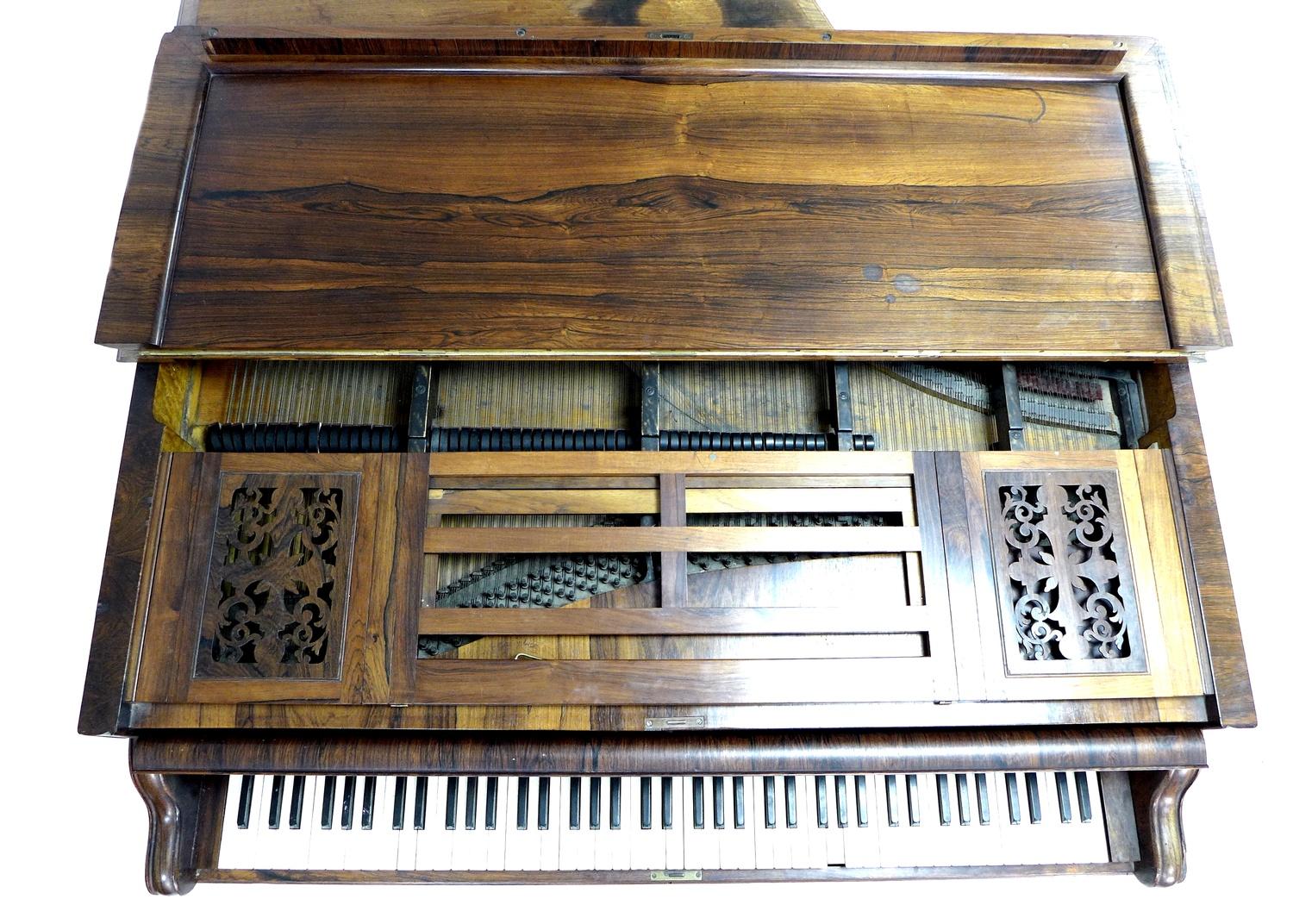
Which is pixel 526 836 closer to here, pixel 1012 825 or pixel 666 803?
pixel 666 803

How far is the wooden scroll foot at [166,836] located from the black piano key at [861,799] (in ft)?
5.56

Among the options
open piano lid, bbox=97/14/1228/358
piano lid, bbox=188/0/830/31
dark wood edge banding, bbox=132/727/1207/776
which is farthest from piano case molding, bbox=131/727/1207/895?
piano lid, bbox=188/0/830/31

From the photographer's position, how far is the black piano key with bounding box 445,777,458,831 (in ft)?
7.22

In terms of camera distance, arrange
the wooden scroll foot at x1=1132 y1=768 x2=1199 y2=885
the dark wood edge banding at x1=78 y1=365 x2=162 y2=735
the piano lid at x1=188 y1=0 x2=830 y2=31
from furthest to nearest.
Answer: the piano lid at x1=188 y1=0 x2=830 y2=31
the wooden scroll foot at x1=1132 y1=768 x2=1199 y2=885
the dark wood edge banding at x1=78 y1=365 x2=162 y2=735

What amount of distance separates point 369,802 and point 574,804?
52cm

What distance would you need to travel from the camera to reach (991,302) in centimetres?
228

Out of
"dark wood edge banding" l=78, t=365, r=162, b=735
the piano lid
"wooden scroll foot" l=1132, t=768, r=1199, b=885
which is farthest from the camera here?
the piano lid

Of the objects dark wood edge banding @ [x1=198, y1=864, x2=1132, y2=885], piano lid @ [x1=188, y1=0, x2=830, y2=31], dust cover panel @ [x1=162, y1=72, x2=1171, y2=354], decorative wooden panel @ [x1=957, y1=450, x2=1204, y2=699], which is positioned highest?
piano lid @ [x1=188, y1=0, x2=830, y2=31]

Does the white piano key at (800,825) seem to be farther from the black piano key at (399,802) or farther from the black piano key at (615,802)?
the black piano key at (399,802)

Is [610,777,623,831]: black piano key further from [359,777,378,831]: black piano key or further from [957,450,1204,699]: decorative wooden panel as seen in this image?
[957,450,1204,699]: decorative wooden panel

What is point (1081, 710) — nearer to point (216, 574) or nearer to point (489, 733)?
point (489, 733)

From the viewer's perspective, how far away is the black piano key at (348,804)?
2.20 meters

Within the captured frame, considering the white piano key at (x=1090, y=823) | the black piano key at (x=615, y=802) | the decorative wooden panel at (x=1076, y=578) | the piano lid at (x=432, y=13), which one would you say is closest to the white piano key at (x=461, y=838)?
the black piano key at (x=615, y=802)

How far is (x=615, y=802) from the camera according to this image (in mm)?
2223
